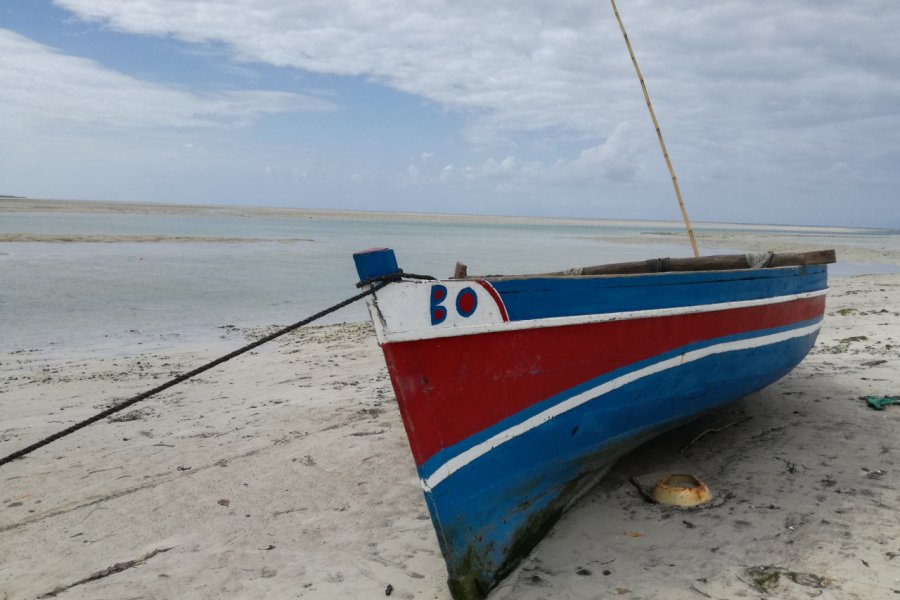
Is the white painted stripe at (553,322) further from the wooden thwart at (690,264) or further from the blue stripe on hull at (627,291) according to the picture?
the wooden thwart at (690,264)

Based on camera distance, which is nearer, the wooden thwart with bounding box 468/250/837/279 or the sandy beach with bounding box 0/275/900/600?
the sandy beach with bounding box 0/275/900/600

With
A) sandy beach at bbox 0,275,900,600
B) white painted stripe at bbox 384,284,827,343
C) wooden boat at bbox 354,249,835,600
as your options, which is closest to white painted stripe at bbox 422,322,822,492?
wooden boat at bbox 354,249,835,600

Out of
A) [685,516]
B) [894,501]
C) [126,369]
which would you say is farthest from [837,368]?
[126,369]

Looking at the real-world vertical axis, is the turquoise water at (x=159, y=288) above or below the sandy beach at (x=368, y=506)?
above

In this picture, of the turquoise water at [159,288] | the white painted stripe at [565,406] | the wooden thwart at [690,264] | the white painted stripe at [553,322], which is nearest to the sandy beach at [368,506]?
the white painted stripe at [565,406]

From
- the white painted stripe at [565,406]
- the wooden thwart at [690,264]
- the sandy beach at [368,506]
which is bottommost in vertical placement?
the sandy beach at [368,506]

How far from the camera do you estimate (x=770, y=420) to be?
5066 mm

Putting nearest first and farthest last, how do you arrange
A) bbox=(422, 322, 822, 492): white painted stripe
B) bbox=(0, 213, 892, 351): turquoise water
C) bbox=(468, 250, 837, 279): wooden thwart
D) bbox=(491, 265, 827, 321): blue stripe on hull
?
bbox=(422, 322, 822, 492): white painted stripe < bbox=(491, 265, 827, 321): blue stripe on hull < bbox=(468, 250, 837, 279): wooden thwart < bbox=(0, 213, 892, 351): turquoise water

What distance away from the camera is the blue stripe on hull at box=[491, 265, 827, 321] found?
3.12 m

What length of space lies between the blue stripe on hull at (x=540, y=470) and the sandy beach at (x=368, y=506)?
163 mm

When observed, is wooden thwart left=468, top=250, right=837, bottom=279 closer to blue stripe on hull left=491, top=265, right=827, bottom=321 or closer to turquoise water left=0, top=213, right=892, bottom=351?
blue stripe on hull left=491, top=265, right=827, bottom=321

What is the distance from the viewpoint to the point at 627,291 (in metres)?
3.53

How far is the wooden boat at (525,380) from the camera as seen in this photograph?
294 centimetres

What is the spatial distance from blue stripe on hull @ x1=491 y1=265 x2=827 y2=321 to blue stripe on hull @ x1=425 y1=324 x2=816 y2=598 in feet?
1.51
